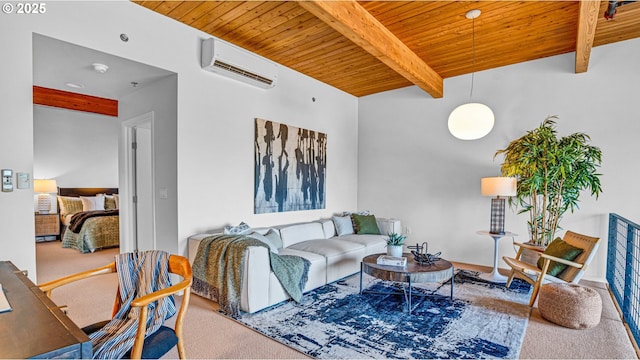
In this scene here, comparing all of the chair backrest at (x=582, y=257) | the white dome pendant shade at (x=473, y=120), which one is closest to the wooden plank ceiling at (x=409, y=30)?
the white dome pendant shade at (x=473, y=120)

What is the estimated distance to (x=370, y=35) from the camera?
126 inches

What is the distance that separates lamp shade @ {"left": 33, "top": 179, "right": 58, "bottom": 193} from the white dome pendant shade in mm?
7691

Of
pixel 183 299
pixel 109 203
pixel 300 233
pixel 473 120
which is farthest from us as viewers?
pixel 109 203

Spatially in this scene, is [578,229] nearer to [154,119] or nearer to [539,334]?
[539,334]

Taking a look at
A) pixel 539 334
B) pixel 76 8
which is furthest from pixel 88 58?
pixel 539 334

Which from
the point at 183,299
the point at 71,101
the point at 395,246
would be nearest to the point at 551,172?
the point at 395,246

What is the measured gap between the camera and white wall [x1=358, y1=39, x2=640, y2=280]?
3.93 m

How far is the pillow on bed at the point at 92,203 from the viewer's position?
274 inches

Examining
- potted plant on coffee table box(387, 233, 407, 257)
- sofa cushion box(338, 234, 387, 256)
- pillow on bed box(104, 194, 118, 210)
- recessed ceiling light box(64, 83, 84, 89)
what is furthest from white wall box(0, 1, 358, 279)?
pillow on bed box(104, 194, 118, 210)

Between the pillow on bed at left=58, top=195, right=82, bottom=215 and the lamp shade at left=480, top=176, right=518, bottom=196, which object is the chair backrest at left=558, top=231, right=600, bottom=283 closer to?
the lamp shade at left=480, top=176, right=518, bottom=196

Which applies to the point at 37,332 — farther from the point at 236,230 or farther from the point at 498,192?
the point at 498,192

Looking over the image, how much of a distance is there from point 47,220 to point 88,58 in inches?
209

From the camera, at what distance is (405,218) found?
554 centimetres

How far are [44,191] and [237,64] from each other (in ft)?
18.8
